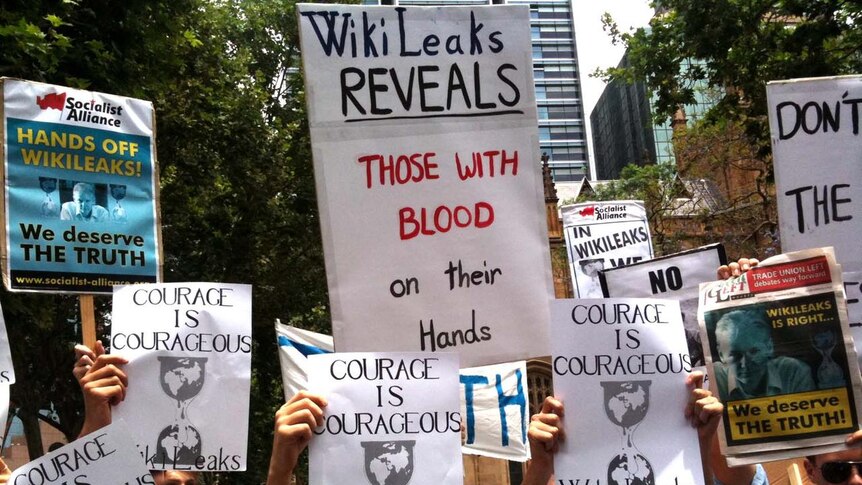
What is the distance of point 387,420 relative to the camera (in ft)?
11.3

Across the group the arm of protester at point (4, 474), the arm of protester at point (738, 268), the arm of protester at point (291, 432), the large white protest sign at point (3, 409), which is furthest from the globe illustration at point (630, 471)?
the large white protest sign at point (3, 409)

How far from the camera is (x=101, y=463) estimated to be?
3.20 metres

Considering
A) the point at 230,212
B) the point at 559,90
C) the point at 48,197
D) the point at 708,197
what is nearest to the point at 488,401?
the point at 48,197

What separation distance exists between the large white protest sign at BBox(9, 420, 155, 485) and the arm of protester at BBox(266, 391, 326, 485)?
0.41m

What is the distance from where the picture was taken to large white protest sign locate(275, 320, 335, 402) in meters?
8.96

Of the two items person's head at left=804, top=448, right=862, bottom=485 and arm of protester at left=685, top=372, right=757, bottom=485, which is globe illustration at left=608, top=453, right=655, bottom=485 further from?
person's head at left=804, top=448, right=862, bottom=485

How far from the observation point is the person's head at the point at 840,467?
11.5 ft

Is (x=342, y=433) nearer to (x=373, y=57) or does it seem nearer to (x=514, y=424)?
(x=373, y=57)

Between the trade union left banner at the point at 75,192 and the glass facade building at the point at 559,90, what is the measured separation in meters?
115

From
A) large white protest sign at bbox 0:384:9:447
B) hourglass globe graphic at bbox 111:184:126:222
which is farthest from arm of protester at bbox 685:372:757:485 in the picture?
hourglass globe graphic at bbox 111:184:126:222

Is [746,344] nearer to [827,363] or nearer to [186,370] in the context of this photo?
[827,363]

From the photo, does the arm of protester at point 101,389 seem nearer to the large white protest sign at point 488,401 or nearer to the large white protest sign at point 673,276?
the large white protest sign at point 673,276

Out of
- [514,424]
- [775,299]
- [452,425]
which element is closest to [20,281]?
[452,425]

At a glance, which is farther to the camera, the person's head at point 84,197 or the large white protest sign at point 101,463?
the person's head at point 84,197
